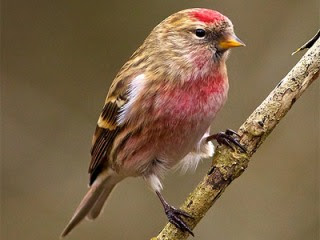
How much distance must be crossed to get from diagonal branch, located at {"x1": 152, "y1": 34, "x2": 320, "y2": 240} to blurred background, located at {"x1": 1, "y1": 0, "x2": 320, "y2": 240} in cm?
248

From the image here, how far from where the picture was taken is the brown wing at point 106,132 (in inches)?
157

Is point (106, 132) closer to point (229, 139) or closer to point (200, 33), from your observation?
point (200, 33)

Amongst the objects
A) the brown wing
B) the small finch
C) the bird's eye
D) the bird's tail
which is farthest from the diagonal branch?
the bird's tail

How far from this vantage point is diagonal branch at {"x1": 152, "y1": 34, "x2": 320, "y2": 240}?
2.98 meters

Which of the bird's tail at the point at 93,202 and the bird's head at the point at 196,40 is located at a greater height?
the bird's head at the point at 196,40

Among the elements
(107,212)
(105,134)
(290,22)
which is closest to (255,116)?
(105,134)

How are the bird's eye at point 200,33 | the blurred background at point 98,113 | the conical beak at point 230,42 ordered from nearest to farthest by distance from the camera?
the conical beak at point 230,42 → the bird's eye at point 200,33 → the blurred background at point 98,113

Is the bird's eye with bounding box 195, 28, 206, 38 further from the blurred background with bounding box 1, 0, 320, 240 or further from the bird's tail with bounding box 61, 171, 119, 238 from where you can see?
the blurred background with bounding box 1, 0, 320, 240

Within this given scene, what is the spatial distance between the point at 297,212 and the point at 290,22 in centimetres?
151

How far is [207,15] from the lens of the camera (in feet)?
12.0

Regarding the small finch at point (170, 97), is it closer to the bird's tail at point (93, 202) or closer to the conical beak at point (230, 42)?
the conical beak at point (230, 42)

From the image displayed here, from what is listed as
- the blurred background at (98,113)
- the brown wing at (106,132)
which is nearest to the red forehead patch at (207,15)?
the brown wing at (106,132)

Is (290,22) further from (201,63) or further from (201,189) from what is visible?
(201,189)

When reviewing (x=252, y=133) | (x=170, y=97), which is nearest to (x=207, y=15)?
(x=170, y=97)
